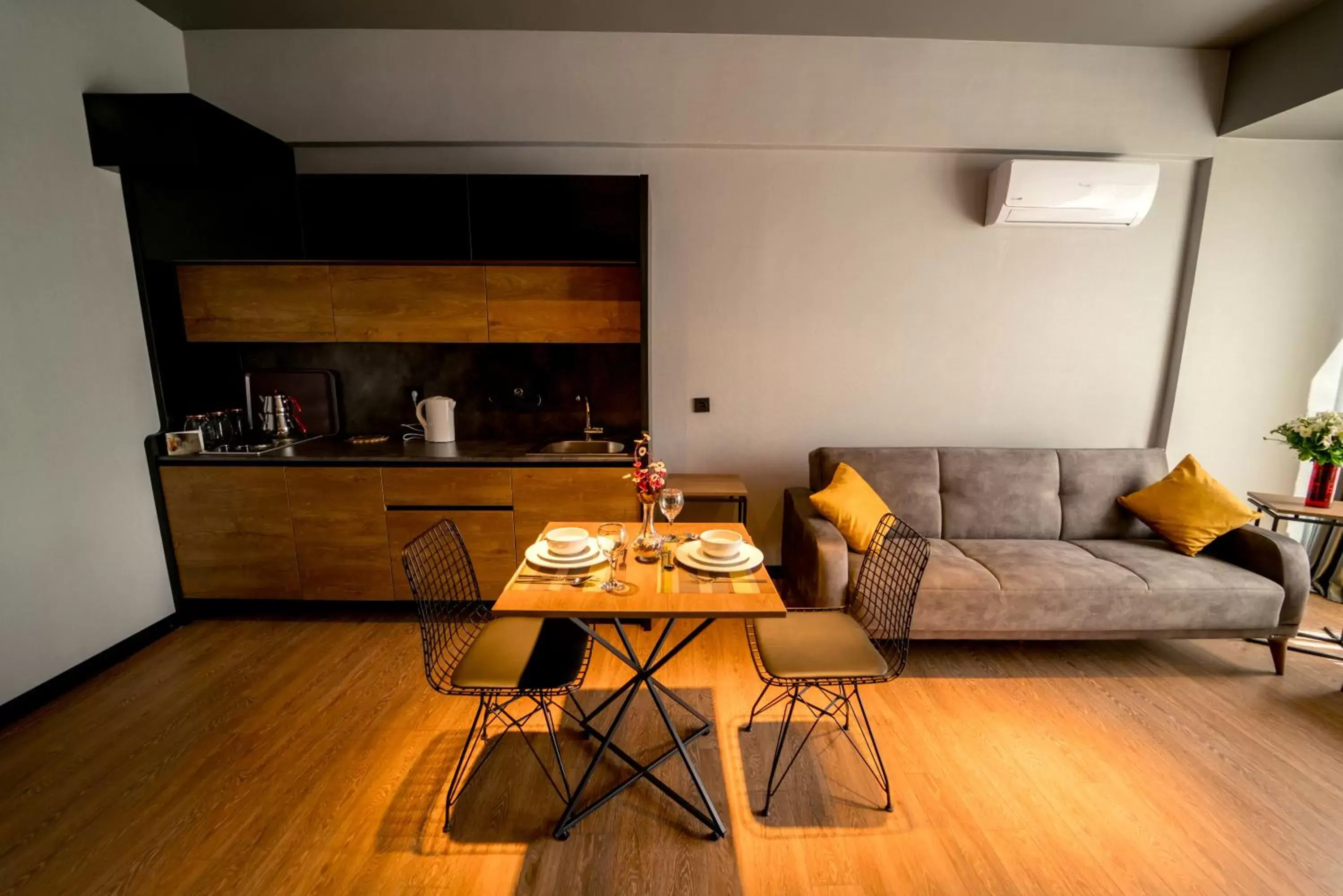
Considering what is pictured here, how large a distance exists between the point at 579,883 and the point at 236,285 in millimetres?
3267

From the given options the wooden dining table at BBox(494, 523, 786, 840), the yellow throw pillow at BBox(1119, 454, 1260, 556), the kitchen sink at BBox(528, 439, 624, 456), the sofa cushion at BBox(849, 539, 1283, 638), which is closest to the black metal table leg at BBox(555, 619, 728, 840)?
the wooden dining table at BBox(494, 523, 786, 840)

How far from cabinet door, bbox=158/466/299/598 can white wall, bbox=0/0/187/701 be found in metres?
0.12

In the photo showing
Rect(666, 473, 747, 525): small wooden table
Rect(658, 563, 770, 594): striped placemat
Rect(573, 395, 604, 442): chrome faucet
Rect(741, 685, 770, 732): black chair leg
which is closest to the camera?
Rect(658, 563, 770, 594): striped placemat

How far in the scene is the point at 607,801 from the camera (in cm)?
188

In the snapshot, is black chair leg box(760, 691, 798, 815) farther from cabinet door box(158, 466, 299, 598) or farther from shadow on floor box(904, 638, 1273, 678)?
cabinet door box(158, 466, 299, 598)

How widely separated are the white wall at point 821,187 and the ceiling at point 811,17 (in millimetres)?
72

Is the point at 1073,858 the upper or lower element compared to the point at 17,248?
lower

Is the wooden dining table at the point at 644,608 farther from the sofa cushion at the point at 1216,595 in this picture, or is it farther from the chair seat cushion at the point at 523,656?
the sofa cushion at the point at 1216,595

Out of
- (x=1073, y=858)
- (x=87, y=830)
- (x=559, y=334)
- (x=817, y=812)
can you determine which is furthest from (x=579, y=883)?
(x=559, y=334)

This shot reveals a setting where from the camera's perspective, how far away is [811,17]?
2854mm

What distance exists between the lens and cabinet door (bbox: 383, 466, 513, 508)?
2938mm

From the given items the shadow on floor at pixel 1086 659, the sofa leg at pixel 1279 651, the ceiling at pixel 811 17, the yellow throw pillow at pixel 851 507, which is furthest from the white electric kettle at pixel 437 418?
the sofa leg at pixel 1279 651

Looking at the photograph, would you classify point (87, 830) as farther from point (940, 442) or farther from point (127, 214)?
point (940, 442)

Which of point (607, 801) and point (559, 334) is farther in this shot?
point (559, 334)
